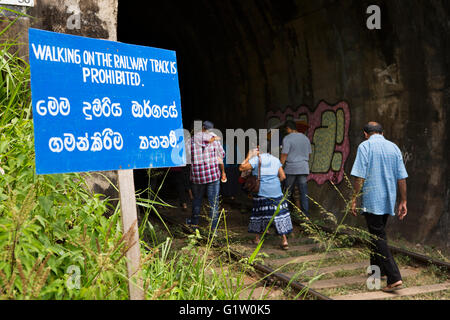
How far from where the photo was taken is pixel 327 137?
380 inches

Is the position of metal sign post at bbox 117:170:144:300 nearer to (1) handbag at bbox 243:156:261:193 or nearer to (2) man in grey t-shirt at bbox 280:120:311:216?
(1) handbag at bbox 243:156:261:193

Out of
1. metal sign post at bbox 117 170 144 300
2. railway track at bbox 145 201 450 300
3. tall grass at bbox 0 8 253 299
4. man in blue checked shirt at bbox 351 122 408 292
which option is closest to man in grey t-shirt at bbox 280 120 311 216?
railway track at bbox 145 201 450 300

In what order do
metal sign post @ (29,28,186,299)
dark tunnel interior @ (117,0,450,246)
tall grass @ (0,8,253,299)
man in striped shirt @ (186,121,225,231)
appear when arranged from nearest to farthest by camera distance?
tall grass @ (0,8,253,299), metal sign post @ (29,28,186,299), dark tunnel interior @ (117,0,450,246), man in striped shirt @ (186,121,225,231)

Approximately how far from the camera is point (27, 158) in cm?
348

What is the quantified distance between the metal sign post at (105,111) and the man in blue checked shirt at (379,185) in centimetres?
262

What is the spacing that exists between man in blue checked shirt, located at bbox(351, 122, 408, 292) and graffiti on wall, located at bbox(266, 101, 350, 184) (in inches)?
153

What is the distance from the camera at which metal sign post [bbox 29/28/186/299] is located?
2.69 metres

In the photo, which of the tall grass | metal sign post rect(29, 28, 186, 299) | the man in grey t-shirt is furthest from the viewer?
the man in grey t-shirt

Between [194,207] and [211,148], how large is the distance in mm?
1069

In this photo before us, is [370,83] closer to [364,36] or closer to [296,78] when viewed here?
[364,36]

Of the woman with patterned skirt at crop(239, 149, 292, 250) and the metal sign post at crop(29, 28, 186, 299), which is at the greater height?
the metal sign post at crop(29, 28, 186, 299)

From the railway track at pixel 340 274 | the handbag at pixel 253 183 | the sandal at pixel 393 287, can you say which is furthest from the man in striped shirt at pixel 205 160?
the sandal at pixel 393 287

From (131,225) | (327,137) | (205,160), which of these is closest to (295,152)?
(327,137)

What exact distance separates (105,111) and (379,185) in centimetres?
341
